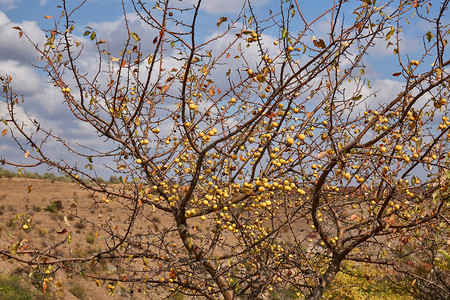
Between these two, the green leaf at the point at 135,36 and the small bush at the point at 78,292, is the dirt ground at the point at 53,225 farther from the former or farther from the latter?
the green leaf at the point at 135,36

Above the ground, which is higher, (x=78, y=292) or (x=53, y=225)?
(x=53, y=225)

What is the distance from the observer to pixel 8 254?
3754mm

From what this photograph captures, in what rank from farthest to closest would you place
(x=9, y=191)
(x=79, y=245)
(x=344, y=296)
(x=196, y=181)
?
(x=9, y=191), (x=79, y=245), (x=344, y=296), (x=196, y=181)

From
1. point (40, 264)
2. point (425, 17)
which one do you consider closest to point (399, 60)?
point (425, 17)

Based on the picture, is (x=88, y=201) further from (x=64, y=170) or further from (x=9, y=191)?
(x=64, y=170)

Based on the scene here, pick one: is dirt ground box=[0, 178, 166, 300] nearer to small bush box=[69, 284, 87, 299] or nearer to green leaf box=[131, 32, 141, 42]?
small bush box=[69, 284, 87, 299]

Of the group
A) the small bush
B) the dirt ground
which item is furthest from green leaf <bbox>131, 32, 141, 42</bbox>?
the small bush

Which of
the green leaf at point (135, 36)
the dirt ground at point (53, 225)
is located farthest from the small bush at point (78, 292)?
the green leaf at point (135, 36)

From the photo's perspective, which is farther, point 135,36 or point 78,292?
point 78,292

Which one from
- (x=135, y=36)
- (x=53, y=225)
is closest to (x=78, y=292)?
(x=53, y=225)

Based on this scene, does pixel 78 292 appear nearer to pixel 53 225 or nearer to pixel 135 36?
pixel 53 225

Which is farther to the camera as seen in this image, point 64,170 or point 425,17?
point 64,170

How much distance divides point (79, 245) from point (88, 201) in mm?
6557

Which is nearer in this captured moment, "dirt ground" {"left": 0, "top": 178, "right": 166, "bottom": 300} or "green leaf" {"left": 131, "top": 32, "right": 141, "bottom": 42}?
"green leaf" {"left": 131, "top": 32, "right": 141, "bottom": 42}
